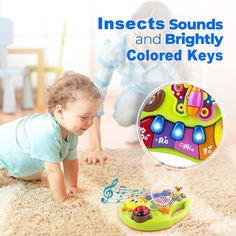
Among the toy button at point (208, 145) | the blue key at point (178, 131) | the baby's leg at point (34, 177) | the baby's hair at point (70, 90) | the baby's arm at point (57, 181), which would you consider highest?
the baby's hair at point (70, 90)

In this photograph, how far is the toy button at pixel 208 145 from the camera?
3.00 feet

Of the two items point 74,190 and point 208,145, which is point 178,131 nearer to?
point 208,145

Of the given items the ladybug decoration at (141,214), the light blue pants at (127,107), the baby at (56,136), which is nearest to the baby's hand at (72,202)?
the baby at (56,136)

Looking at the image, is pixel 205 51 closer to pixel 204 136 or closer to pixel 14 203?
pixel 204 136

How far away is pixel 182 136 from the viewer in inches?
36.0

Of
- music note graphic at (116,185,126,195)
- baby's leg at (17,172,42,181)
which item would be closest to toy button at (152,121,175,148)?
music note graphic at (116,185,126,195)

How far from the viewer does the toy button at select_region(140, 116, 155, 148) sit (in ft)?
3.04

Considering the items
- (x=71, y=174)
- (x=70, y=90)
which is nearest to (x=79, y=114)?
(x=70, y=90)

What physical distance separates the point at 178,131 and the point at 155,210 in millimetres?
138

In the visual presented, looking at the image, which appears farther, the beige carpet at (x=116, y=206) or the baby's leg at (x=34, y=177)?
the baby's leg at (x=34, y=177)

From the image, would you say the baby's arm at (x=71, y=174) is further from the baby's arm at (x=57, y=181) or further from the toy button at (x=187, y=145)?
the toy button at (x=187, y=145)

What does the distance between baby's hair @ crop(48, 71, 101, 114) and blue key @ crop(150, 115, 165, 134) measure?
11 cm

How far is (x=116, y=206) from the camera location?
895mm

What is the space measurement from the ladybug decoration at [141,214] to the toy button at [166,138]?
12 cm
